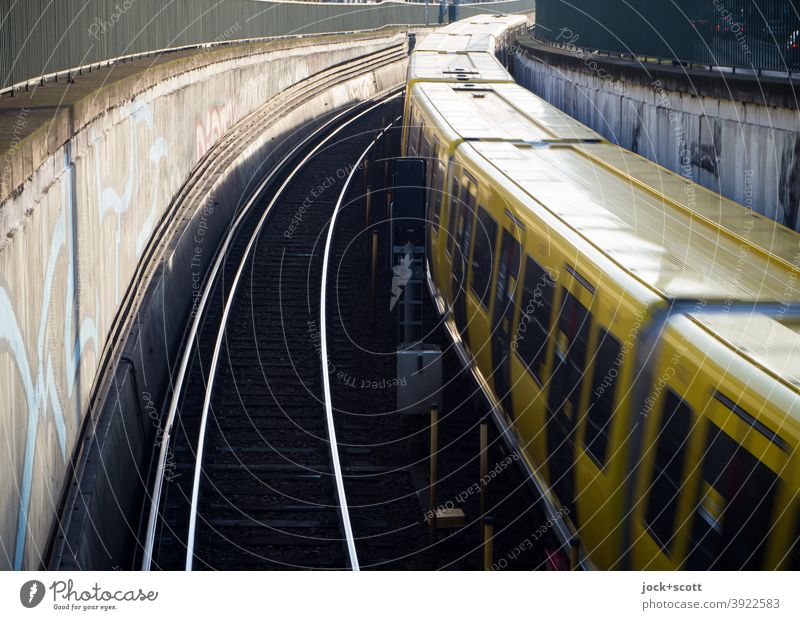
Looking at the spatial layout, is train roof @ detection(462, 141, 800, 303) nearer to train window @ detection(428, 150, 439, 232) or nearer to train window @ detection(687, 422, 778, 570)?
train window @ detection(687, 422, 778, 570)

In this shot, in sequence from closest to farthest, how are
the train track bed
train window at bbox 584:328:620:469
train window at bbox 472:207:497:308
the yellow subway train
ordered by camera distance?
the yellow subway train < train window at bbox 584:328:620:469 < the train track bed < train window at bbox 472:207:497:308

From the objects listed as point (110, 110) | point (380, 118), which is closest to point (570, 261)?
point (110, 110)

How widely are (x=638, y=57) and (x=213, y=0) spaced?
33.9ft

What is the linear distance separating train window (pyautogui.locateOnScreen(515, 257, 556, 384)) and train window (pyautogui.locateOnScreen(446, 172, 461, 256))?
4.03 meters

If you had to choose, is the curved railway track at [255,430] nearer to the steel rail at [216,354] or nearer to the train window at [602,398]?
the steel rail at [216,354]

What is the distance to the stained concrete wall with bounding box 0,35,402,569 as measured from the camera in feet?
21.8

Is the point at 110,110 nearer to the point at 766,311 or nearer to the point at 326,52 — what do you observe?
the point at 766,311

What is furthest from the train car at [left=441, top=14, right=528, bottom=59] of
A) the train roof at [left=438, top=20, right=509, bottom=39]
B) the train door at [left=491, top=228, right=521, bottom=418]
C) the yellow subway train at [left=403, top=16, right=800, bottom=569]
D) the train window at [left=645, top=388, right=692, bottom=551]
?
the train window at [left=645, top=388, right=692, bottom=551]

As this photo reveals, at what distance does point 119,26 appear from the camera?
49.3ft

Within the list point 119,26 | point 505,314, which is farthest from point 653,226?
point 119,26

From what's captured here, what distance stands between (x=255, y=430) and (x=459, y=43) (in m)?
23.1

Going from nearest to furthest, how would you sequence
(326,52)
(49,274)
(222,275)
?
(49,274), (222,275), (326,52)

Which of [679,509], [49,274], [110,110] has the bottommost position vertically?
[679,509]

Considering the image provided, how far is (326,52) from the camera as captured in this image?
36406mm
